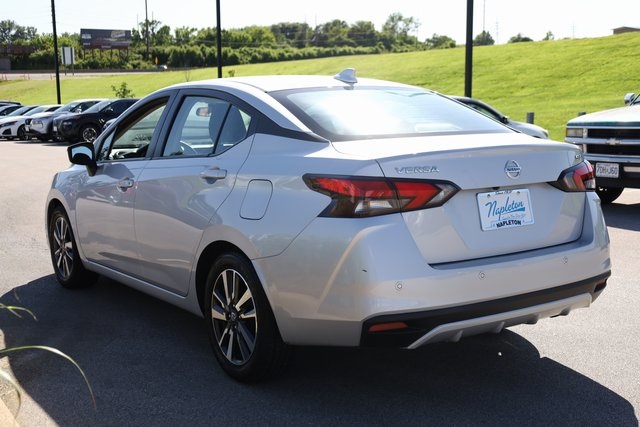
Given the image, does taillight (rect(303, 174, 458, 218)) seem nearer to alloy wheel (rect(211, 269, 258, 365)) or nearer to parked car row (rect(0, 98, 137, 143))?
alloy wheel (rect(211, 269, 258, 365))

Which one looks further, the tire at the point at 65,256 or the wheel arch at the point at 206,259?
the tire at the point at 65,256

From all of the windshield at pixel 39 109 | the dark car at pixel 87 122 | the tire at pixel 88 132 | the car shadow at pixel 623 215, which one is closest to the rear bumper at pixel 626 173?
the car shadow at pixel 623 215

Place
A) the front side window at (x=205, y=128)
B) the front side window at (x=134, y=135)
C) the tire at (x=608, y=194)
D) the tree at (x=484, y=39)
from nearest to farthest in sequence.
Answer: the front side window at (x=205, y=128) < the front side window at (x=134, y=135) < the tire at (x=608, y=194) < the tree at (x=484, y=39)

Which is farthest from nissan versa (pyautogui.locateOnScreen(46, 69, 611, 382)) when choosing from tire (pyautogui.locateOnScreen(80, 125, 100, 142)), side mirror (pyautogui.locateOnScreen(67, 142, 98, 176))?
tire (pyautogui.locateOnScreen(80, 125, 100, 142))

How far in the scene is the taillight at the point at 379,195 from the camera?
354cm

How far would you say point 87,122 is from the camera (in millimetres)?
27094

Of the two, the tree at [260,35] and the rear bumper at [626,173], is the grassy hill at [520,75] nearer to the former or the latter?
the rear bumper at [626,173]

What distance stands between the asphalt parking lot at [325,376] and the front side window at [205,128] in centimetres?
124

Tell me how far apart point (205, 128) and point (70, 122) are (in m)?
23.6

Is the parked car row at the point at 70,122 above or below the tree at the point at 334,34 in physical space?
below

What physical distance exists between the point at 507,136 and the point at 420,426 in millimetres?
1603

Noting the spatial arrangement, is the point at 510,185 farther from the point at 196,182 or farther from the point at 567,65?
the point at 567,65

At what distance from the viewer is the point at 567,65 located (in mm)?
48719

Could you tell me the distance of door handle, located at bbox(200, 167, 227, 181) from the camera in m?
4.31
